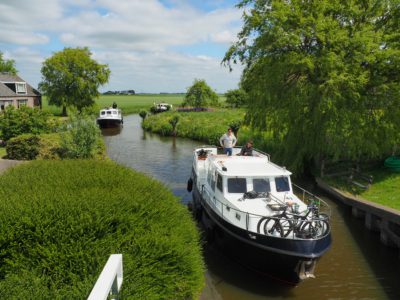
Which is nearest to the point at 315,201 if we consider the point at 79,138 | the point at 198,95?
the point at 79,138

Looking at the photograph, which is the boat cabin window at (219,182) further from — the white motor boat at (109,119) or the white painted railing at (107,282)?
the white motor boat at (109,119)

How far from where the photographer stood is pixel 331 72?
18734 mm

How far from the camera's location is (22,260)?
6.52m

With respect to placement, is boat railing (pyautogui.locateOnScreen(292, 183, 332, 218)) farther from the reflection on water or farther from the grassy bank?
the reflection on water

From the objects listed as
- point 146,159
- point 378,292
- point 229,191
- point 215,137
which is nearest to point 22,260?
point 229,191

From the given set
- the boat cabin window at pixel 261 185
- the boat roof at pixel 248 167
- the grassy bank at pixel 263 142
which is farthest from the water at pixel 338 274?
the boat roof at pixel 248 167

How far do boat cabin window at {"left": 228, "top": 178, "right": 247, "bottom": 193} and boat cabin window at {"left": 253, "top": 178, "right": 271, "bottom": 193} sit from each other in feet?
1.37

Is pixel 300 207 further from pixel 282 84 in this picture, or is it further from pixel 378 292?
pixel 282 84

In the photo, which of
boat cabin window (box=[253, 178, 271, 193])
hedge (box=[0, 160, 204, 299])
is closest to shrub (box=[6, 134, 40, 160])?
hedge (box=[0, 160, 204, 299])

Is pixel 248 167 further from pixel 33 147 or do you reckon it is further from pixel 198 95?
pixel 198 95

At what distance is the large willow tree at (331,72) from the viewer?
19.0 metres

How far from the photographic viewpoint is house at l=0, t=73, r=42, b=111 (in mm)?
50194

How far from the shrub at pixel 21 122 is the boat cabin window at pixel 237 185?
19772mm

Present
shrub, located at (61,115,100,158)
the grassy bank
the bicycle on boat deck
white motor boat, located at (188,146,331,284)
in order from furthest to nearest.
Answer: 1. shrub, located at (61,115,100,158)
2. the grassy bank
3. the bicycle on boat deck
4. white motor boat, located at (188,146,331,284)
